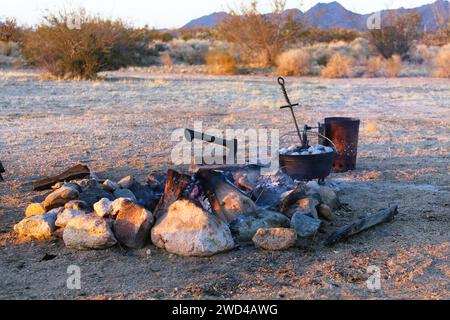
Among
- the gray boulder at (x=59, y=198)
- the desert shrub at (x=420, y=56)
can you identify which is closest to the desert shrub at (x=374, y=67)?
the desert shrub at (x=420, y=56)

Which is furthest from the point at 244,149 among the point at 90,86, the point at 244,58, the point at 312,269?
the point at 244,58

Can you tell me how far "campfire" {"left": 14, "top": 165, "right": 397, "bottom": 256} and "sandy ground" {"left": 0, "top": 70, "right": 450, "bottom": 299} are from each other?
11cm

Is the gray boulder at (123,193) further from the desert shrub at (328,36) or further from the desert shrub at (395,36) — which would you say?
the desert shrub at (328,36)

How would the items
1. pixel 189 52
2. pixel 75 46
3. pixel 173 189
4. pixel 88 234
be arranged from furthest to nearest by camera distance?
pixel 189 52 < pixel 75 46 < pixel 173 189 < pixel 88 234

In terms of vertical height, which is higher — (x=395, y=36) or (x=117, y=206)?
(x=395, y=36)

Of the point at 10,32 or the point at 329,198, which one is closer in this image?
the point at 329,198

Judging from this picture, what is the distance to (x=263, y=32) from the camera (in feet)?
100

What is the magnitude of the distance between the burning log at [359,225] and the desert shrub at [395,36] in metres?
26.2

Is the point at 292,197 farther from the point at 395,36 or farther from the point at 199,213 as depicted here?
the point at 395,36

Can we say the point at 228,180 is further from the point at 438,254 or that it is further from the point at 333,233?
the point at 438,254

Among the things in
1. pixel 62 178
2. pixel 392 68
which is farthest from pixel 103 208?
pixel 392 68

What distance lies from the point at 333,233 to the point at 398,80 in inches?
728

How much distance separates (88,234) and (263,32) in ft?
87.0

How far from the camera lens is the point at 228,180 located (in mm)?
5684
